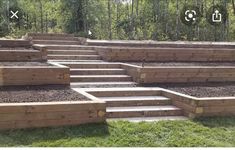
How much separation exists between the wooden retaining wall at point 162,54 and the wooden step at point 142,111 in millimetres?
4059

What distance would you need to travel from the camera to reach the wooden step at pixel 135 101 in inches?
299

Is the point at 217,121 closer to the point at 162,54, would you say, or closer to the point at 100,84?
the point at 100,84

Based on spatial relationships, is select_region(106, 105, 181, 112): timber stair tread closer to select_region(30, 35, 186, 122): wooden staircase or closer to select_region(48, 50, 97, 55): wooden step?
select_region(30, 35, 186, 122): wooden staircase

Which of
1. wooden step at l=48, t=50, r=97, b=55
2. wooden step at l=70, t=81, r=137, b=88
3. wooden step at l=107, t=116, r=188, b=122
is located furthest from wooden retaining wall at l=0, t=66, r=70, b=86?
wooden step at l=48, t=50, r=97, b=55

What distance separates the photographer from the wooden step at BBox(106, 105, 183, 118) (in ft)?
23.4

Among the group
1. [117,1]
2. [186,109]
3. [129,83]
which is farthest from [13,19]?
[186,109]

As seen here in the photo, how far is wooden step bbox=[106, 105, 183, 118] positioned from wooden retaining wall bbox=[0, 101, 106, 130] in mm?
728

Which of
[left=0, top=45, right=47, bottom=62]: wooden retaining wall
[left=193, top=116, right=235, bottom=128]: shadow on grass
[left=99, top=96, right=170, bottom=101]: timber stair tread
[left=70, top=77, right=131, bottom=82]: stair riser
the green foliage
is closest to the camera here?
[left=193, top=116, right=235, bottom=128]: shadow on grass

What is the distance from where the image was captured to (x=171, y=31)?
27812mm

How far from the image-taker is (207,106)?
718 cm

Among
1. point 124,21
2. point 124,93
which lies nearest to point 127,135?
A: point 124,93

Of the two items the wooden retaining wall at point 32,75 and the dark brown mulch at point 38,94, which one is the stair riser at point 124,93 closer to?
the dark brown mulch at point 38,94

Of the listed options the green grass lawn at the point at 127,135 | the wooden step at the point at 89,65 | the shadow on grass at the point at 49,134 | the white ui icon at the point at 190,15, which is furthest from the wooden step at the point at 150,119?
the white ui icon at the point at 190,15

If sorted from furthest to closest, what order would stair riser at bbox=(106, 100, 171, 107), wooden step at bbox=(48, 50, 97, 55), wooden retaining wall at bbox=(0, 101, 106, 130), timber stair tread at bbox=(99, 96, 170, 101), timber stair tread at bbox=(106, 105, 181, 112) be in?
wooden step at bbox=(48, 50, 97, 55) → timber stair tread at bbox=(99, 96, 170, 101) → stair riser at bbox=(106, 100, 171, 107) → timber stair tread at bbox=(106, 105, 181, 112) → wooden retaining wall at bbox=(0, 101, 106, 130)
